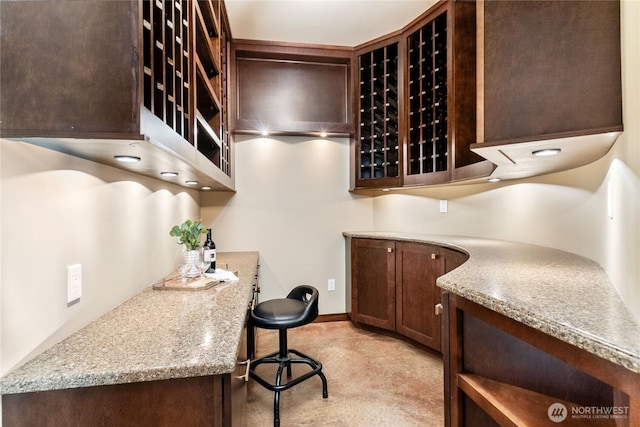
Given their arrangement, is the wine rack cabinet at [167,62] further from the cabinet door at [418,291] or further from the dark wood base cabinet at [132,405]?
the cabinet door at [418,291]

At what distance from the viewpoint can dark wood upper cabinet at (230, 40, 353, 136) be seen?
3.13 m

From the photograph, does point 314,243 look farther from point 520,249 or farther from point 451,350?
point 451,350

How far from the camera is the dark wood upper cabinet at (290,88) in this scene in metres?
3.13

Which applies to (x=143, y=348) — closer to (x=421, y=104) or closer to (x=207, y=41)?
(x=207, y=41)

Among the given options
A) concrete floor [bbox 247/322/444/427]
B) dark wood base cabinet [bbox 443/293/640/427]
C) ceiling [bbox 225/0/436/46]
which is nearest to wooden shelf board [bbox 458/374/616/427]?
dark wood base cabinet [bbox 443/293/640/427]

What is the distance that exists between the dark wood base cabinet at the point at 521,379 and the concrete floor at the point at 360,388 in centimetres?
79

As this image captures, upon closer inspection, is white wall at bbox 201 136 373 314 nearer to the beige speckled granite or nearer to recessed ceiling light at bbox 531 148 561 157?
the beige speckled granite

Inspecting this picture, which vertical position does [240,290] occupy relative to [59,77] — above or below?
below

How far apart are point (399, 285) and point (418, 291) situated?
21 centimetres

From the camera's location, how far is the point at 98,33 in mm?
812

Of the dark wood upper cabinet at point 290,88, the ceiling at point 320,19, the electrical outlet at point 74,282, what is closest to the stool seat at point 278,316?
the electrical outlet at point 74,282

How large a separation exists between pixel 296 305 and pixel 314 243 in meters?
1.43

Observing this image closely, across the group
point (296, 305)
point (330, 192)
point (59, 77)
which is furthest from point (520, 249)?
point (59, 77)

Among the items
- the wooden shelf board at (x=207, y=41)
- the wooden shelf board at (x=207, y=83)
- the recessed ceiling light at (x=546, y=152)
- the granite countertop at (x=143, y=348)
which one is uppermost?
the wooden shelf board at (x=207, y=41)
